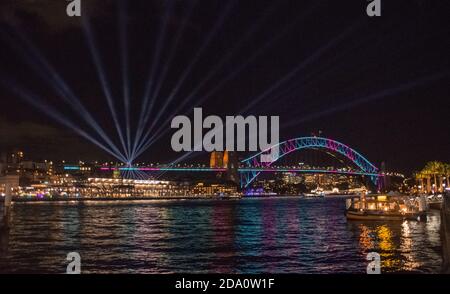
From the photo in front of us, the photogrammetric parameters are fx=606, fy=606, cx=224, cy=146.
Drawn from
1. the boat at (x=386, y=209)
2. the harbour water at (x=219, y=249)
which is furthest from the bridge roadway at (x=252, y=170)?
the harbour water at (x=219, y=249)

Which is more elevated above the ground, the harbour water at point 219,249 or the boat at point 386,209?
the boat at point 386,209

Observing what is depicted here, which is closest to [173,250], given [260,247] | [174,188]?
[260,247]

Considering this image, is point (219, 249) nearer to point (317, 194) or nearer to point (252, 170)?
point (252, 170)

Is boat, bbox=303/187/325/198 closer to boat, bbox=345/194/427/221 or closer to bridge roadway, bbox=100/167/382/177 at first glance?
bridge roadway, bbox=100/167/382/177

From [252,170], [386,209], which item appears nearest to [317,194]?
[252,170]

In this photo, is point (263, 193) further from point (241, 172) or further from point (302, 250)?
point (302, 250)

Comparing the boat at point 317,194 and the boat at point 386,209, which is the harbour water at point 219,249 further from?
the boat at point 317,194

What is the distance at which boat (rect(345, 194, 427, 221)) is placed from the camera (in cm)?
5209

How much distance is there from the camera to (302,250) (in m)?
29.0

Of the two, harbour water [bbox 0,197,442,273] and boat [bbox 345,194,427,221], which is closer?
harbour water [bbox 0,197,442,273]

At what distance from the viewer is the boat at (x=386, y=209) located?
171 feet

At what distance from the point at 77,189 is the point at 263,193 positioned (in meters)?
63.9

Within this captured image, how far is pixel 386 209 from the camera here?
5353 cm

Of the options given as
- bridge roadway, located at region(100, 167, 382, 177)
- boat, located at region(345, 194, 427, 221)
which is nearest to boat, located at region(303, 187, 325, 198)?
bridge roadway, located at region(100, 167, 382, 177)
